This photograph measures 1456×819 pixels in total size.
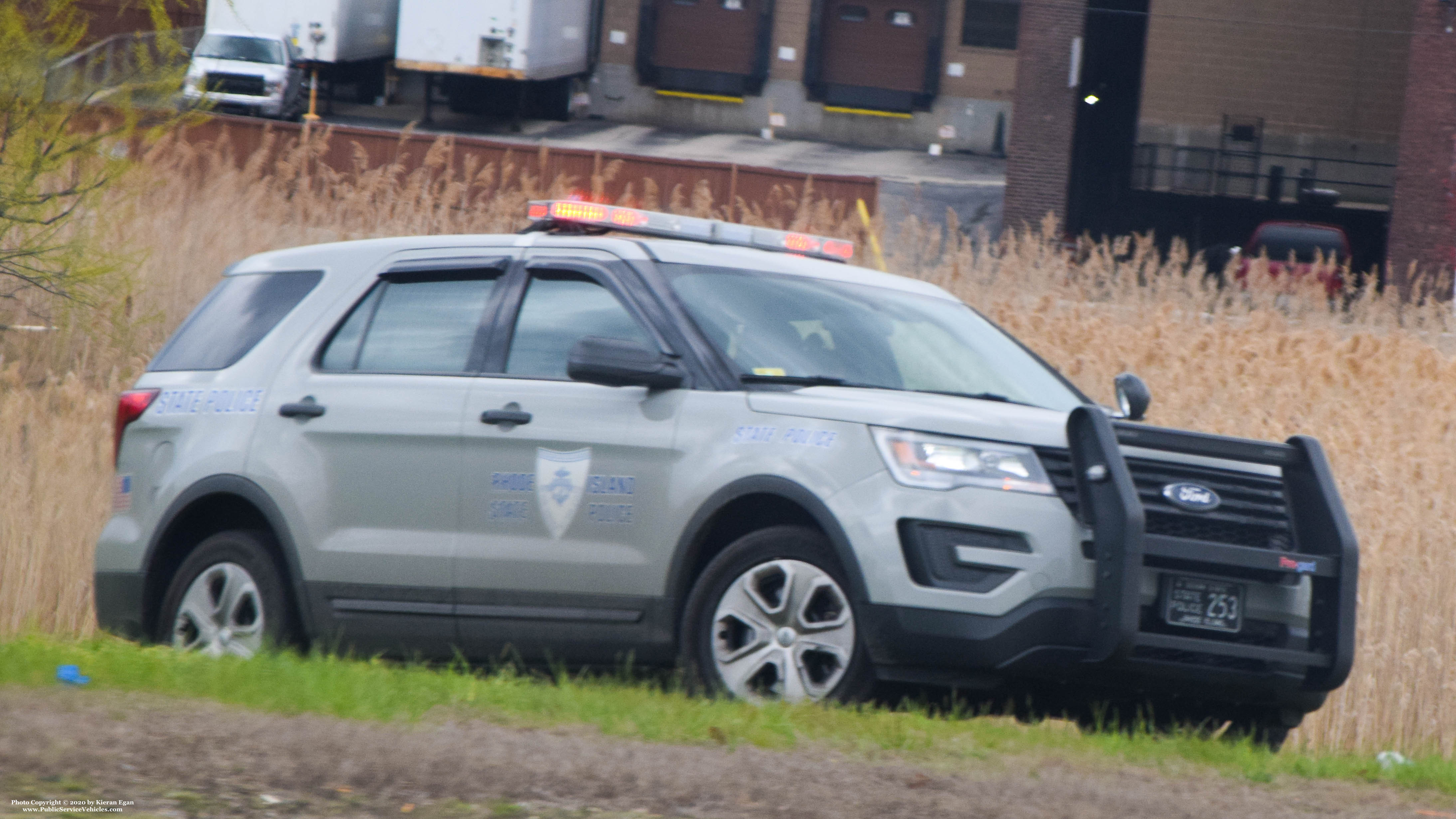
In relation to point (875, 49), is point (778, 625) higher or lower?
lower

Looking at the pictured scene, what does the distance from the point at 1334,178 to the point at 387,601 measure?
41892 millimetres

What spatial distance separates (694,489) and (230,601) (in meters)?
2.11

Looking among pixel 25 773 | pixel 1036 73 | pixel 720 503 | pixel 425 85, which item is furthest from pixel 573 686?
pixel 425 85

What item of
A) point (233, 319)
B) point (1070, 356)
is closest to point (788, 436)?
point (233, 319)

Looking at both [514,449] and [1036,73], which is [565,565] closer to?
[514,449]

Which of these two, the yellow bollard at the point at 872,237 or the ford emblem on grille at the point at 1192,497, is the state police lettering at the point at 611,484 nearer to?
the ford emblem on grille at the point at 1192,497

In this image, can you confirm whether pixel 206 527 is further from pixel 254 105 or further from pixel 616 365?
pixel 254 105

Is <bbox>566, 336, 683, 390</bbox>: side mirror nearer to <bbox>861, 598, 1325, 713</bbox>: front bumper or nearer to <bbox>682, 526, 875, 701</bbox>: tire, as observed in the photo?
<bbox>682, 526, 875, 701</bbox>: tire

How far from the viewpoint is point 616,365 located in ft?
19.6

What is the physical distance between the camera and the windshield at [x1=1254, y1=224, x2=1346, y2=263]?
29953mm

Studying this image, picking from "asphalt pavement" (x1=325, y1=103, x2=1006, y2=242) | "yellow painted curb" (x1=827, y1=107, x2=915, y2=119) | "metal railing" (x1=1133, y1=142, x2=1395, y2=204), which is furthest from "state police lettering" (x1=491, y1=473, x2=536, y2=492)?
"yellow painted curb" (x1=827, y1=107, x2=915, y2=119)

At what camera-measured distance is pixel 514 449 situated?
6355 millimetres

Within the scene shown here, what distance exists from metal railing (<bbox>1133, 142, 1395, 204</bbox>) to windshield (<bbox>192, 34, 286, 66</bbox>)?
19.9 meters

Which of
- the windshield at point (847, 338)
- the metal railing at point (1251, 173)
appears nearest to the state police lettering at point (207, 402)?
the windshield at point (847, 338)
